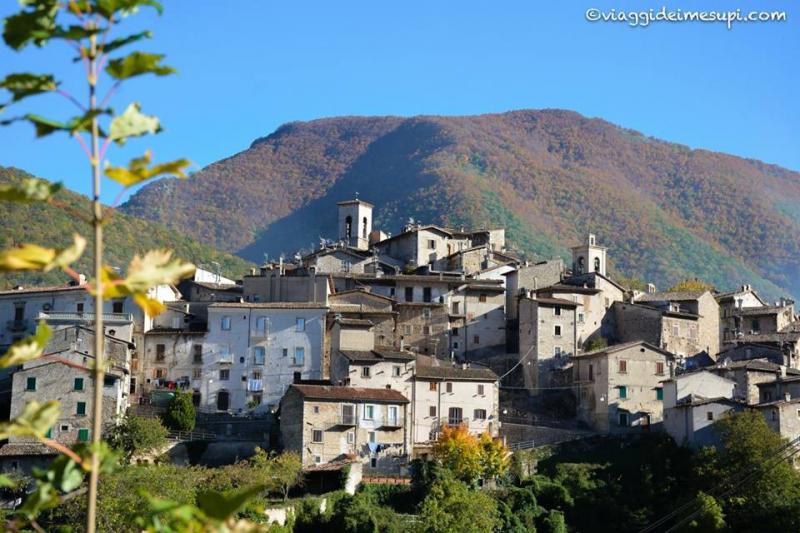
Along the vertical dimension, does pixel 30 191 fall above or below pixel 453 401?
above

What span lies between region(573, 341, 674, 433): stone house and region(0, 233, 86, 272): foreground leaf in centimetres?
5727

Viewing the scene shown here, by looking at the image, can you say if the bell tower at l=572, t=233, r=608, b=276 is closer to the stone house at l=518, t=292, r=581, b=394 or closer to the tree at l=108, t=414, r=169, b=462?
the stone house at l=518, t=292, r=581, b=394

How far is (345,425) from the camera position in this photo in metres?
56.5

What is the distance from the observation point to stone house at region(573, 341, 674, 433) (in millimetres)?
61688

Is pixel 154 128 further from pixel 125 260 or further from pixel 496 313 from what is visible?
pixel 125 260

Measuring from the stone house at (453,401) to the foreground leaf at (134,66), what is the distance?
5441cm

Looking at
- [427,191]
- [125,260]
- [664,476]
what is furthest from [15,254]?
[427,191]


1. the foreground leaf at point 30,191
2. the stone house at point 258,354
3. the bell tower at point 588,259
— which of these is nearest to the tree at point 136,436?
the stone house at point 258,354

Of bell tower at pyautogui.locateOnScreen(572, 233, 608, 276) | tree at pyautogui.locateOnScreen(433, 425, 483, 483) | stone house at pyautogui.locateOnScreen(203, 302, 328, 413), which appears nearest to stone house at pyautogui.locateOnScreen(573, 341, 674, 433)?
tree at pyautogui.locateOnScreen(433, 425, 483, 483)

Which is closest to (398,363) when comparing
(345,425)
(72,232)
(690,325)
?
(345,425)

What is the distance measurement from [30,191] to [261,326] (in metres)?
58.1

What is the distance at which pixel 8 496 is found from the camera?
172ft

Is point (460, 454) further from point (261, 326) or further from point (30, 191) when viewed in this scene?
point (30, 191)

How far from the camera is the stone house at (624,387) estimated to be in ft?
202
